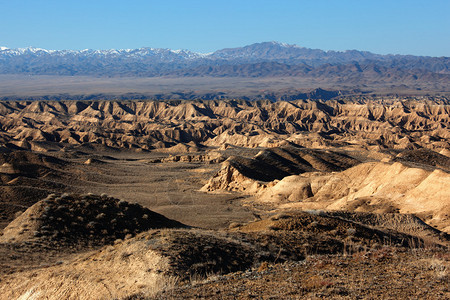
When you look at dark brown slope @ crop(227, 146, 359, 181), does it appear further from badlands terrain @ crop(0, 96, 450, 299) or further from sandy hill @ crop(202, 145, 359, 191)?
badlands terrain @ crop(0, 96, 450, 299)

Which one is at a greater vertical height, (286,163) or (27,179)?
(27,179)

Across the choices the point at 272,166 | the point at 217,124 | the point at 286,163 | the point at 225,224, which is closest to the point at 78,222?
the point at 225,224

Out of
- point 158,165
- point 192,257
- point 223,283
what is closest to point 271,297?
point 223,283

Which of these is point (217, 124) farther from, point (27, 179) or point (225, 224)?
point (225, 224)

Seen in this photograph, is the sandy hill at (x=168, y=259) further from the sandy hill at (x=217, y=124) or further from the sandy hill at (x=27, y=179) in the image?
the sandy hill at (x=217, y=124)

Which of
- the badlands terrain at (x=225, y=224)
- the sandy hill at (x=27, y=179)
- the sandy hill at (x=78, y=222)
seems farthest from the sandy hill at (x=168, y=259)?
the sandy hill at (x=27, y=179)

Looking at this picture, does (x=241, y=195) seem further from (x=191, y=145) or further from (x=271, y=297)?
(x=191, y=145)
